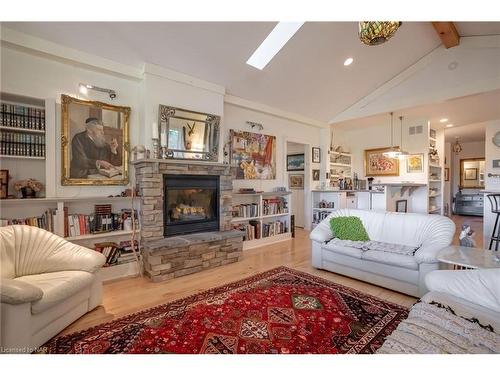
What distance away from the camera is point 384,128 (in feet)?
22.1

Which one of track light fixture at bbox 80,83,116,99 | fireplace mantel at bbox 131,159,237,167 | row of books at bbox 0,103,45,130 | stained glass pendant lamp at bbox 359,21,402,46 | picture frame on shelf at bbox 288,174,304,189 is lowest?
picture frame on shelf at bbox 288,174,304,189

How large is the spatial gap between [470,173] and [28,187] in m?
12.6

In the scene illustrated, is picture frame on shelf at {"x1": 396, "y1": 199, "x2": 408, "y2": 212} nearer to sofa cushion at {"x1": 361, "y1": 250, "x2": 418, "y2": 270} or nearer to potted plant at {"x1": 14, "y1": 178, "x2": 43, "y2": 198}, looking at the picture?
sofa cushion at {"x1": 361, "y1": 250, "x2": 418, "y2": 270}

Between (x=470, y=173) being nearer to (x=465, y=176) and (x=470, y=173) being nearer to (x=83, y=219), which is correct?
(x=465, y=176)

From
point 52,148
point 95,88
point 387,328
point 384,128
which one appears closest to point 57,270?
point 52,148

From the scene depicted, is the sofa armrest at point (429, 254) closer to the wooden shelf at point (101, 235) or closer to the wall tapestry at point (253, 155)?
the wall tapestry at point (253, 155)

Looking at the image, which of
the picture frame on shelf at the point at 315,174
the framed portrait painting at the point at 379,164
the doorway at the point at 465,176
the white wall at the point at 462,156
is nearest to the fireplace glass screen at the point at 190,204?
the picture frame on shelf at the point at 315,174

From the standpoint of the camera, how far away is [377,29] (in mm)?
1801

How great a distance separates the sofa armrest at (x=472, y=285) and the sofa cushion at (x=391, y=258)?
72cm

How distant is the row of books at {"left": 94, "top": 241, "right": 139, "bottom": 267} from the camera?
319 cm

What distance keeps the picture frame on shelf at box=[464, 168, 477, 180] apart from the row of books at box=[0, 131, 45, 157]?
12446 millimetres

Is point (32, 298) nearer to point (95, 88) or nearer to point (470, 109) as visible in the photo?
point (95, 88)

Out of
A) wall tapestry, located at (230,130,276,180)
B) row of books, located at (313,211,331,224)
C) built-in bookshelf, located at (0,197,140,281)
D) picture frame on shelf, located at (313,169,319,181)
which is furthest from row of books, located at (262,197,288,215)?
built-in bookshelf, located at (0,197,140,281)

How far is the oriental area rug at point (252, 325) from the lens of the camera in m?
1.86
